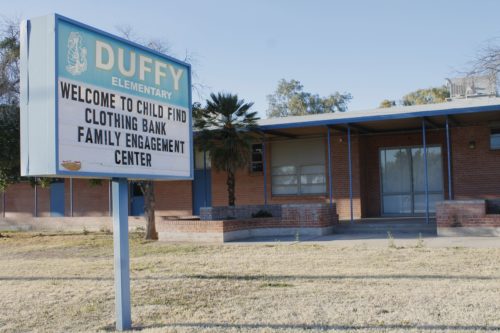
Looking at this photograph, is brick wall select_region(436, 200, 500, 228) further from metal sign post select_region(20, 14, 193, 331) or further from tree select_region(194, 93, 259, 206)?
metal sign post select_region(20, 14, 193, 331)

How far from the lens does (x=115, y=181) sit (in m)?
7.21

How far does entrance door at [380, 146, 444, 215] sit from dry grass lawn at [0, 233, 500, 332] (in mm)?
7795

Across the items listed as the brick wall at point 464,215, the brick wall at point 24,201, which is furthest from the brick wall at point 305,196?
the brick wall at point 24,201

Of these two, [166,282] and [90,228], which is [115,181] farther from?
[90,228]

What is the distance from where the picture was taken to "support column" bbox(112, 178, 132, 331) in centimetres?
696

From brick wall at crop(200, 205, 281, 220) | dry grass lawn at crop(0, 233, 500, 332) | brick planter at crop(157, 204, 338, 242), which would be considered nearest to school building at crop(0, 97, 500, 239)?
brick wall at crop(200, 205, 281, 220)

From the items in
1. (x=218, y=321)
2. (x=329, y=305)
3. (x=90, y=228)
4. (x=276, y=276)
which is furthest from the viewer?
(x=90, y=228)

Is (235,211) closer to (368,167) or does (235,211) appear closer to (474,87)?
(368,167)

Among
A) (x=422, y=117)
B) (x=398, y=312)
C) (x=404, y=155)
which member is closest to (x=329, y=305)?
(x=398, y=312)

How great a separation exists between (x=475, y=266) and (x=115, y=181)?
6.70 metres

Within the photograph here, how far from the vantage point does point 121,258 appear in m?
7.05

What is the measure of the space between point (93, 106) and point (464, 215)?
474 inches

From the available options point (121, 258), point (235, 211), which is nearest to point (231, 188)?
point (235, 211)

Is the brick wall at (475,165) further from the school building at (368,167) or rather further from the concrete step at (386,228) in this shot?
the concrete step at (386,228)
